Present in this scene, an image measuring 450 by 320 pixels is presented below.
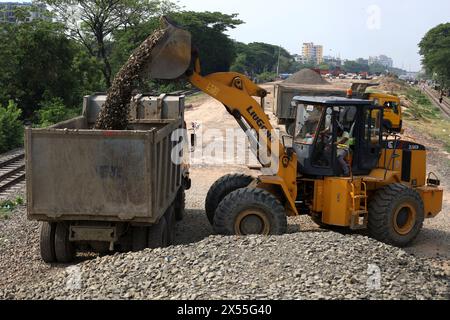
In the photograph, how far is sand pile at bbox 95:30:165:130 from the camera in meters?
8.86

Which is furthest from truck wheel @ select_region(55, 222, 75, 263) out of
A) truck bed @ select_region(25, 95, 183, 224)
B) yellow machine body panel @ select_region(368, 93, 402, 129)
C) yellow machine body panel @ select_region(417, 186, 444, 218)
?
yellow machine body panel @ select_region(368, 93, 402, 129)

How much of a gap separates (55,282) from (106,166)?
170cm

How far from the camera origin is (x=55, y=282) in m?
6.78

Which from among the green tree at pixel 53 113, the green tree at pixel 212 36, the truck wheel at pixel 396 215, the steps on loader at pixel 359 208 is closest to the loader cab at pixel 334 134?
the steps on loader at pixel 359 208

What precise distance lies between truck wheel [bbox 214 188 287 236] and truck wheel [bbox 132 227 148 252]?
136 centimetres

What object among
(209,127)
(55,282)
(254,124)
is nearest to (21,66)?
(209,127)

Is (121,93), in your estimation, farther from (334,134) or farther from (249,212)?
(334,134)

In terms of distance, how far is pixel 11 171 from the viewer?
16.0 m

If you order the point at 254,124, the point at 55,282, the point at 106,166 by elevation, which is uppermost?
the point at 254,124

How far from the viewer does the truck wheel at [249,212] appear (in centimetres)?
909

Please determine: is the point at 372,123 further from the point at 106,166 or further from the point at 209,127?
the point at 209,127

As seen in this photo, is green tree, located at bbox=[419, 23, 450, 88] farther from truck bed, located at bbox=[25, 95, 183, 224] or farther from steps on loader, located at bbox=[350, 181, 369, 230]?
truck bed, located at bbox=[25, 95, 183, 224]

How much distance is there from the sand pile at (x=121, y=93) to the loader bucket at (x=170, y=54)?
22 centimetres

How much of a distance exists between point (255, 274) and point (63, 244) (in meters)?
3.25
